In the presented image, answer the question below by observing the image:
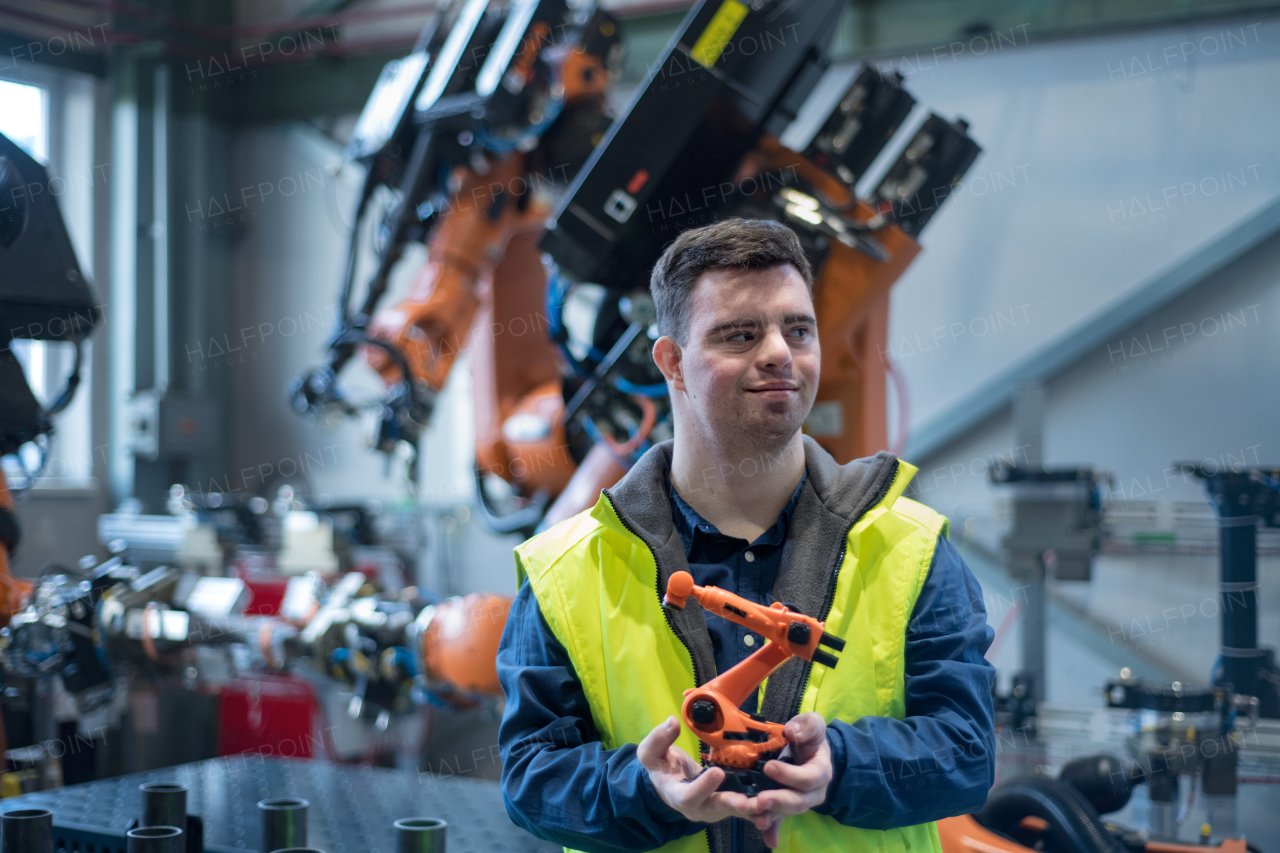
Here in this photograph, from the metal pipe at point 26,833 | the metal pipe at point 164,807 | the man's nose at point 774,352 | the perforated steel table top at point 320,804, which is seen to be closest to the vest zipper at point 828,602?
the man's nose at point 774,352

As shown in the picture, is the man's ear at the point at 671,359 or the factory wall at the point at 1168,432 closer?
the man's ear at the point at 671,359

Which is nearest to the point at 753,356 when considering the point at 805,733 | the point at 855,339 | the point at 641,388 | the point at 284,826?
the point at 805,733

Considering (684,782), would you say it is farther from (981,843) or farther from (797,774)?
(981,843)

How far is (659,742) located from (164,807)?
98cm

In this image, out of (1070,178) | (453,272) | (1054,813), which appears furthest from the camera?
(1070,178)

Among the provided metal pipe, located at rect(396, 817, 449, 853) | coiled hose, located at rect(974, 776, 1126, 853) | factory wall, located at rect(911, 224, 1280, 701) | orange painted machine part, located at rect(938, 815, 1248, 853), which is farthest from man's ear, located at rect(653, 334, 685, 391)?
factory wall, located at rect(911, 224, 1280, 701)

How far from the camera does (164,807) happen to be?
170cm

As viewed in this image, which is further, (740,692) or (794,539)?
(794,539)

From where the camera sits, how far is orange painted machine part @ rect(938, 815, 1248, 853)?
6.81ft

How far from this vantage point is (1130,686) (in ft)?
8.46

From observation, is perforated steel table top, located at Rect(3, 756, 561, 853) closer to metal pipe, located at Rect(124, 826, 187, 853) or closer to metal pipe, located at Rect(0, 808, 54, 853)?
metal pipe, located at Rect(0, 808, 54, 853)

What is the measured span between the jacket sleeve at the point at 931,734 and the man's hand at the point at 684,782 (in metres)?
0.07

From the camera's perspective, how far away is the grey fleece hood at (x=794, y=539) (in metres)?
1.30

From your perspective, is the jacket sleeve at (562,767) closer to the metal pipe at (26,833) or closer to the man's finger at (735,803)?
the man's finger at (735,803)
